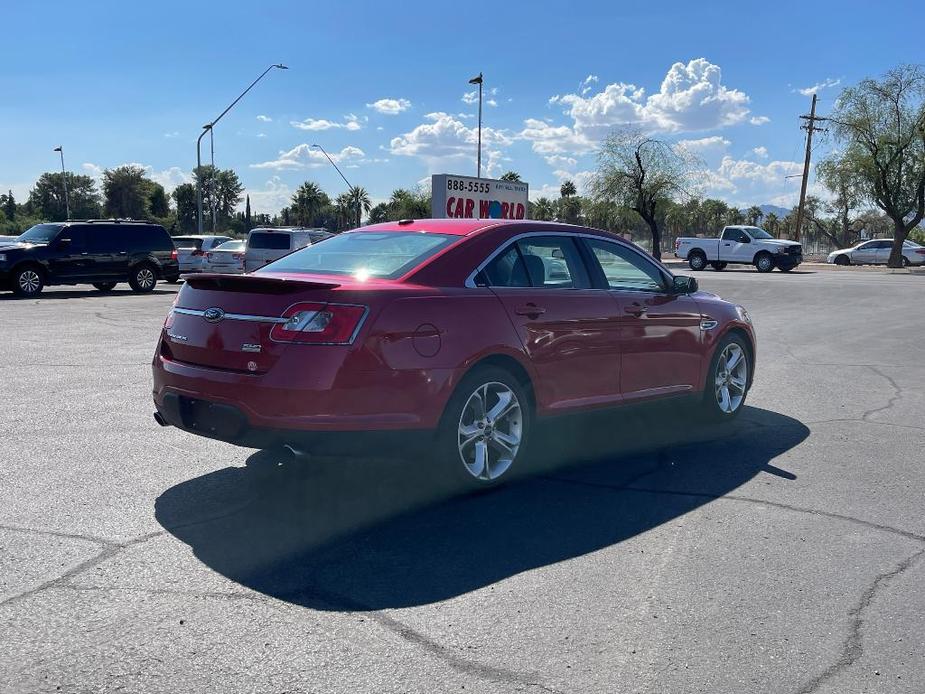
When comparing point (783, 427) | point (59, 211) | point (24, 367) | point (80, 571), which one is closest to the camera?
point (80, 571)

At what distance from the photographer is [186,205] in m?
98.4

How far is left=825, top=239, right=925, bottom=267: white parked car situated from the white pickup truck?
35.2 feet

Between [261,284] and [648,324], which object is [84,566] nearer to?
[261,284]

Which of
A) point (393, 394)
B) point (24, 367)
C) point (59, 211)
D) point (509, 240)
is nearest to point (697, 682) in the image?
point (393, 394)

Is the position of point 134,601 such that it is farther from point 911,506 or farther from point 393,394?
point 911,506

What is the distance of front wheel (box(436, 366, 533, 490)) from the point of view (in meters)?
4.95

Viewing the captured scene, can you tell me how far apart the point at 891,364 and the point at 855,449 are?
524 cm

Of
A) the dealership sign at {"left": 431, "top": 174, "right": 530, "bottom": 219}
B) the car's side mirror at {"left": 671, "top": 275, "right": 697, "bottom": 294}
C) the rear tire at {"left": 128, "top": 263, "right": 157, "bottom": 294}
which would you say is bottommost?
the rear tire at {"left": 128, "top": 263, "right": 157, "bottom": 294}

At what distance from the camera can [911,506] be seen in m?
5.17

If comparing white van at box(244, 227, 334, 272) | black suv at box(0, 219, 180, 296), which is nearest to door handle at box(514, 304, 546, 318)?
black suv at box(0, 219, 180, 296)

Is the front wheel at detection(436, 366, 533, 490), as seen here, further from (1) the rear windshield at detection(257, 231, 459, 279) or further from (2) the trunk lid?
(2) the trunk lid

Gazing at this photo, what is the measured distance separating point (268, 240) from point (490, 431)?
19832mm

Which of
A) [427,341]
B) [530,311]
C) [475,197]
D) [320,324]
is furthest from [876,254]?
[320,324]

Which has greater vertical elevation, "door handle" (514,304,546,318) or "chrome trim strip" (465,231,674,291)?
"chrome trim strip" (465,231,674,291)
